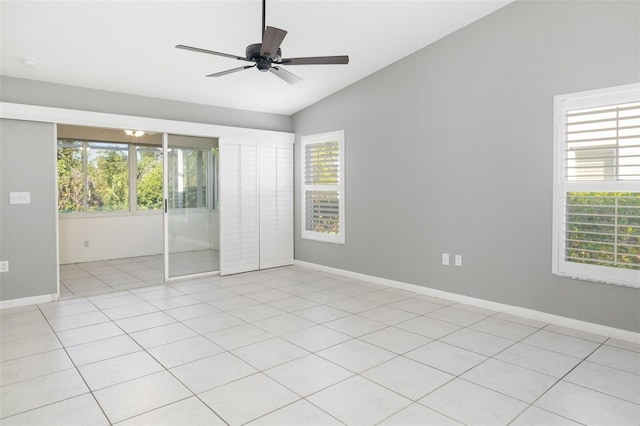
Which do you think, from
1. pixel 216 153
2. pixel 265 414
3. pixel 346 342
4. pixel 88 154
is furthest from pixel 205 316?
pixel 88 154

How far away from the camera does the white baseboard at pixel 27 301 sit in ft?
13.6

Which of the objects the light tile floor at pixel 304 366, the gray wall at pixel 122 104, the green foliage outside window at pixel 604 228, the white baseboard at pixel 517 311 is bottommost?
the light tile floor at pixel 304 366

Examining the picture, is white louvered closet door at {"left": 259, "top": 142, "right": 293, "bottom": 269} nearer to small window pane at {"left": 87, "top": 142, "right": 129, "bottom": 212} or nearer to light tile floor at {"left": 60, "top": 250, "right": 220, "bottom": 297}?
light tile floor at {"left": 60, "top": 250, "right": 220, "bottom": 297}

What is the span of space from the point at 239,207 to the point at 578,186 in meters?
4.17

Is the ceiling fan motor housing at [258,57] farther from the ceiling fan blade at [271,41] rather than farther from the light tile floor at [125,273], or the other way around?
the light tile floor at [125,273]

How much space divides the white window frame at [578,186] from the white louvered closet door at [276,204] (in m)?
3.85

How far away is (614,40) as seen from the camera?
3188 mm

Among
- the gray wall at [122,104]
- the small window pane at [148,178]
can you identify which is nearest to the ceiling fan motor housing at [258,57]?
the gray wall at [122,104]

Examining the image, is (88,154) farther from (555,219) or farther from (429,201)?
(555,219)

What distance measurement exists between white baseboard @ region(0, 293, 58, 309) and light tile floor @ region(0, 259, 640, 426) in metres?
0.12

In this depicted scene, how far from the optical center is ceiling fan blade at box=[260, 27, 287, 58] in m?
2.60

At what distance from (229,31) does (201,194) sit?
8.20 feet

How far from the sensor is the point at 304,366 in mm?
2738

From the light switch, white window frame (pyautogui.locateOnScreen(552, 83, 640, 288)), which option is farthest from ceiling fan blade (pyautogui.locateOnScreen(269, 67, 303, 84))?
the light switch
